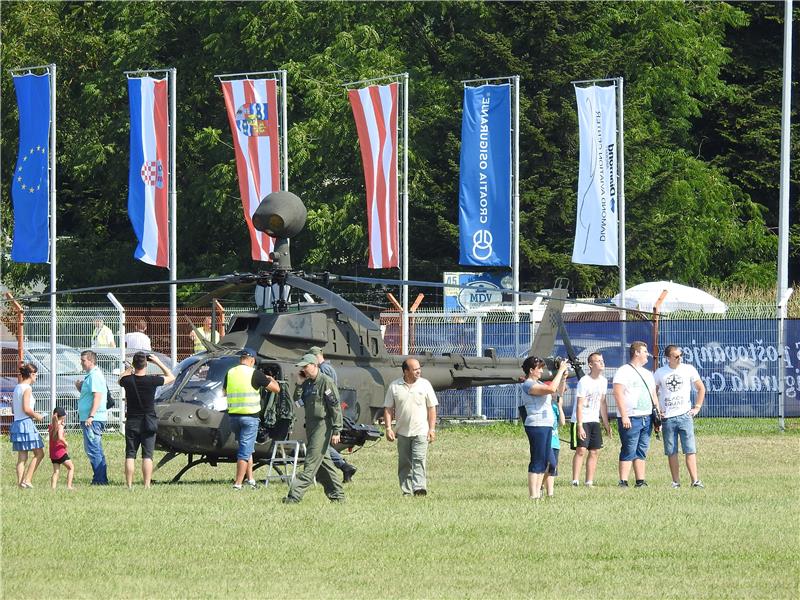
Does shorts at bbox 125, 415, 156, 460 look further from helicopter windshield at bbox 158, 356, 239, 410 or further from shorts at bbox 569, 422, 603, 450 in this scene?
shorts at bbox 569, 422, 603, 450

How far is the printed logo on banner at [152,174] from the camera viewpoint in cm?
2941

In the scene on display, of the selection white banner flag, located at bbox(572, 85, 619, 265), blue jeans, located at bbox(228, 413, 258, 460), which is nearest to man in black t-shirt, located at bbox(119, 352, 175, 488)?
blue jeans, located at bbox(228, 413, 258, 460)

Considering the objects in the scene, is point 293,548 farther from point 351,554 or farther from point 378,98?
point 378,98

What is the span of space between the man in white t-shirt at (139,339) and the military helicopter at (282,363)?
7.18 m

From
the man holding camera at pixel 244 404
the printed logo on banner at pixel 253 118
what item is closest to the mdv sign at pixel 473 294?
the printed logo on banner at pixel 253 118

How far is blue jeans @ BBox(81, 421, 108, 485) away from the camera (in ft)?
60.9

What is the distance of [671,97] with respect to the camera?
155 feet

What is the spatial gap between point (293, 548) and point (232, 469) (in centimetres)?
939

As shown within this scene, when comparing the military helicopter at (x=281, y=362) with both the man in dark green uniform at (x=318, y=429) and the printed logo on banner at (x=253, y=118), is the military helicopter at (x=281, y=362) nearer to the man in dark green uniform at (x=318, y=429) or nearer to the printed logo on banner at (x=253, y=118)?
the man in dark green uniform at (x=318, y=429)

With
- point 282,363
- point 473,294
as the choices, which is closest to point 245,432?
point 282,363

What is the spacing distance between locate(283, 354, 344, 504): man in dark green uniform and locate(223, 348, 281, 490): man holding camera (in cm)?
198

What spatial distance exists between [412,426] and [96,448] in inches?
179

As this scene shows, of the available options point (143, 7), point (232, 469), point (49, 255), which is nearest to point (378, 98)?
point (49, 255)

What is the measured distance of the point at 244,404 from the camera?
17984 millimetres
